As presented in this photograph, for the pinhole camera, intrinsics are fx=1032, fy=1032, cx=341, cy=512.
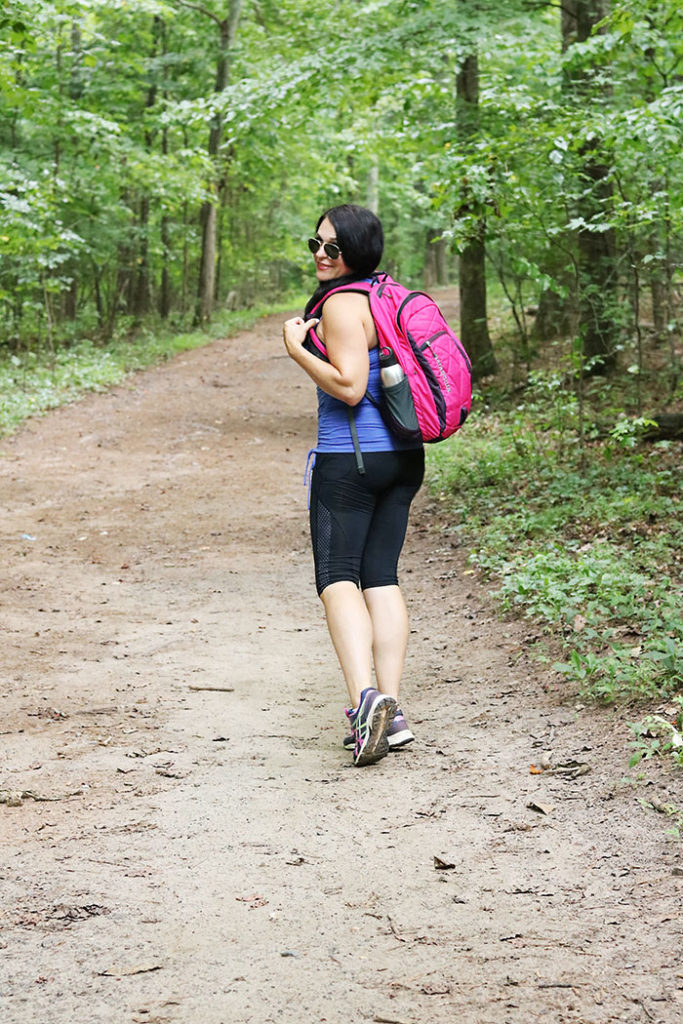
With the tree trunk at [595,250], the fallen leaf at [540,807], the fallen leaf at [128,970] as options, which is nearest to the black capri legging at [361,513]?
the fallen leaf at [540,807]

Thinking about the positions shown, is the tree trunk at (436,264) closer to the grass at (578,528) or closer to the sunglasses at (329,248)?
the grass at (578,528)

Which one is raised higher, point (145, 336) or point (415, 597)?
point (145, 336)

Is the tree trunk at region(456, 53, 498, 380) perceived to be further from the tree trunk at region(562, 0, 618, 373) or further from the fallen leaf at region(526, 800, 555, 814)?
the fallen leaf at region(526, 800, 555, 814)

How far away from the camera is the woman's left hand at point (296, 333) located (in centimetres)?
410

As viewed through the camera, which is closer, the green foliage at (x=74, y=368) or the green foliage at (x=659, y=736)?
the green foliage at (x=659, y=736)

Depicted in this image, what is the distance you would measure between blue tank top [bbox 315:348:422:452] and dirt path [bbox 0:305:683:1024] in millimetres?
1256

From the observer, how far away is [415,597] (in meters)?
6.89

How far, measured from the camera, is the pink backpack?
4039mm

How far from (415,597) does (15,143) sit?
17053mm

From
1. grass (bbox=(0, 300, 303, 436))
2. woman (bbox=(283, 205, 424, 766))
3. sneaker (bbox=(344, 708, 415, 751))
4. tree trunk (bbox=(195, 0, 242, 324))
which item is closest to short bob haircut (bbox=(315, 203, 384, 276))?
woman (bbox=(283, 205, 424, 766))

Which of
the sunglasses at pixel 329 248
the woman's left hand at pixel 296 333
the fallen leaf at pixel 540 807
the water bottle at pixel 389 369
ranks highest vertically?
the sunglasses at pixel 329 248

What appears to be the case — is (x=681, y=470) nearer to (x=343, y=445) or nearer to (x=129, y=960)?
(x=343, y=445)

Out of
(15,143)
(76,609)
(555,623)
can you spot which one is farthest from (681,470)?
(15,143)

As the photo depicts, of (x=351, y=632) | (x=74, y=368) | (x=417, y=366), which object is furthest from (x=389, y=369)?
(x=74, y=368)
